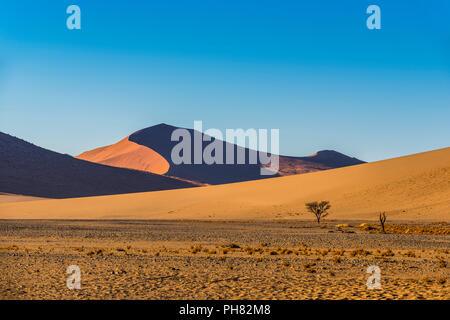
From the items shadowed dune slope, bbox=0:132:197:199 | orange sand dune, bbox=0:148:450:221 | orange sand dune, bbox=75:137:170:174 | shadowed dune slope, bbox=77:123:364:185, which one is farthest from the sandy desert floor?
orange sand dune, bbox=75:137:170:174

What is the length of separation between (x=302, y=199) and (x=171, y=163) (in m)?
94.5

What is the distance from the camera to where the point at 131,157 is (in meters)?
153

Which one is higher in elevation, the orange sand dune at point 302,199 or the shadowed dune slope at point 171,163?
the shadowed dune slope at point 171,163

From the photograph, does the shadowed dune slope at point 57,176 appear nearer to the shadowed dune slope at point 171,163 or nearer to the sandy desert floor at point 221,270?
the shadowed dune slope at point 171,163

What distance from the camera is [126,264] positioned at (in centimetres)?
1473

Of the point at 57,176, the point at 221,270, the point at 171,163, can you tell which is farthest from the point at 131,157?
the point at 221,270

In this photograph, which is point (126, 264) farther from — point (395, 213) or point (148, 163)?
point (148, 163)

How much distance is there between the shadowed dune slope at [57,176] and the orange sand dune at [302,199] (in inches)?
1097

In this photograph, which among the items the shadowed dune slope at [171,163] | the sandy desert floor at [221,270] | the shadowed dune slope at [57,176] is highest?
the shadowed dune slope at [171,163]

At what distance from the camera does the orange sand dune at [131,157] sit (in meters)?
144

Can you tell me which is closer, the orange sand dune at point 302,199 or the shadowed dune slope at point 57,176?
the orange sand dune at point 302,199

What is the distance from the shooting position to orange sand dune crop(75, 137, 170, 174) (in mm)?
144250

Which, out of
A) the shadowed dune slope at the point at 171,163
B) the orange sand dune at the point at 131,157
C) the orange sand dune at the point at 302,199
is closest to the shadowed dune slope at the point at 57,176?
the shadowed dune slope at the point at 171,163
